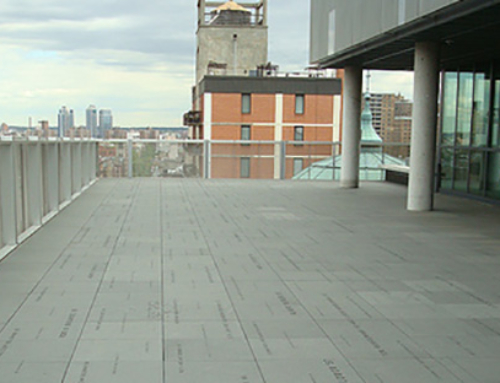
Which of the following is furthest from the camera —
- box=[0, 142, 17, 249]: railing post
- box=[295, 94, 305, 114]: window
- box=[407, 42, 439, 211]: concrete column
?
box=[295, 94, 305, 114]: window

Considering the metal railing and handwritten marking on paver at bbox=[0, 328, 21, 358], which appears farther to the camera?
the metal railing

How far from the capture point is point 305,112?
64.9 metres

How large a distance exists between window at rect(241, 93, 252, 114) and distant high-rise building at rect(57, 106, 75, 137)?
144 feet

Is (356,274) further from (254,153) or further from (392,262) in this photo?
(254,153)

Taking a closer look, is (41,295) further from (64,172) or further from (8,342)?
(64,172)

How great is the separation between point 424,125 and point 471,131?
11.6ft

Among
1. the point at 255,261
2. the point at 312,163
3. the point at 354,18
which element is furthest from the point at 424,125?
the point at 312,163

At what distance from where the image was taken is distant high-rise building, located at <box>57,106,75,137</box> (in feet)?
49.1

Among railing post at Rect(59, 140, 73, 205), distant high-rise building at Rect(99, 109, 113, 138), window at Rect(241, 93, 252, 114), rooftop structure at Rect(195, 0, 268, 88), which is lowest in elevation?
railing post at Rect(59, 140, 73, 205)

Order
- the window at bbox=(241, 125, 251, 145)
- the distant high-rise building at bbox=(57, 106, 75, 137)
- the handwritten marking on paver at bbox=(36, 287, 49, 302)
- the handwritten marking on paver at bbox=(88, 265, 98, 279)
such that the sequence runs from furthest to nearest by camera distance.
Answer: the window at bbox=(241, 125, 251, 145) → the distant high-rise building at bbox=(57, 106, 75, 137) → the handwritten marking on paver at bbox=(88, 265, 98, 279) → the handwritten marking on paver at bbox=(36, 287, 49, 302)

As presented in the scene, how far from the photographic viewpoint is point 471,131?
1712cm

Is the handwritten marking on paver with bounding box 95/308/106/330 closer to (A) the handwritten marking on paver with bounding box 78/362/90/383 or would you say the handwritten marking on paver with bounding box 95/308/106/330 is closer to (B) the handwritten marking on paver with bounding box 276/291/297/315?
(A) the handwritten marking on paver with bounding box 78/362/90/383

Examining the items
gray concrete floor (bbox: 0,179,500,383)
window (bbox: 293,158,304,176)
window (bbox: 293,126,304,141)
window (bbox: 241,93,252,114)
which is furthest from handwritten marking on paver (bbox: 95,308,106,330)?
window (bbox: 293,126,304,141)

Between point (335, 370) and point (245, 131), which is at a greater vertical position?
point (245, 131)
